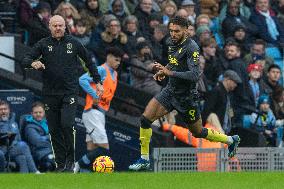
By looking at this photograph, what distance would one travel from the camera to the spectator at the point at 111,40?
24.8m

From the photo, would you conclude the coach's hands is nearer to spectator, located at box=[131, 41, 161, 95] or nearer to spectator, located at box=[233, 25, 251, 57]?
spectator, located at box=[131, 41, 161, 95]

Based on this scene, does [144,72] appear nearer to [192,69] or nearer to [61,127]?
[61,127]

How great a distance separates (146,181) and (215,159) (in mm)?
3719

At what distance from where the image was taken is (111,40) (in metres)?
25.0

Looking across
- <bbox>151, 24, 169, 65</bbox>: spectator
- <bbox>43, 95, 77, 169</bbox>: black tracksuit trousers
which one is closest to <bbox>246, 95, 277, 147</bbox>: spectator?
<bbox>151, 24, 169, 65</bbox>: spectator

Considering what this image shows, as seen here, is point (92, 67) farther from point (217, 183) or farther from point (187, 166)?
point (217, 183)

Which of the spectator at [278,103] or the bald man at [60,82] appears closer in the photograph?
the bald man at [60,82]

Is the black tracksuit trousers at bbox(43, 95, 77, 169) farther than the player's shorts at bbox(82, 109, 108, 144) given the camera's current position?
No

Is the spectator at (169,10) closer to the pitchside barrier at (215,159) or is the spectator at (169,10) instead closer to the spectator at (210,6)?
the spectator at (210,6)

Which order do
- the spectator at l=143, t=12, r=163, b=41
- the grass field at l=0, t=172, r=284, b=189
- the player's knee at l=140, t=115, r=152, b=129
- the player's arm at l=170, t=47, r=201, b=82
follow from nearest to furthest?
the grass field at l=0, t=172, r=284, b=189, the player's arm at l=170, t=47, r=201, b=82, the player's knee at l=140, t=115, r=152, b=129, the spectator at l=143, t=12, r=163, b=41

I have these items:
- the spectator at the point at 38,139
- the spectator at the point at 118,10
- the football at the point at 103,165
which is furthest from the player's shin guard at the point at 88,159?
the spectator at the point at 118,10

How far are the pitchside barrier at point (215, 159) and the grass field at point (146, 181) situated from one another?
7.85ft

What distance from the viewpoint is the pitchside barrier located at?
65.1ft

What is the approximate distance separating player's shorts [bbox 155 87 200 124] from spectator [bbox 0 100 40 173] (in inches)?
160
